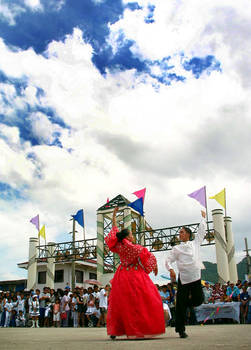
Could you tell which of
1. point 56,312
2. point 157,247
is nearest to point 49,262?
point 157,247

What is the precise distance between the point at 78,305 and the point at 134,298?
9890 mm

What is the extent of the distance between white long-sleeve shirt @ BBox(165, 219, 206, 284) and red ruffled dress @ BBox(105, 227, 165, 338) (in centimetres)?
32

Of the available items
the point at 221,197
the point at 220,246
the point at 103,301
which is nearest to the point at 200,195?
the point at 221,197

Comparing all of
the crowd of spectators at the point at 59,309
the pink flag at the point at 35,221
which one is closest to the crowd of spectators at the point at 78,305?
the crowd of spectators at the point at 59,309

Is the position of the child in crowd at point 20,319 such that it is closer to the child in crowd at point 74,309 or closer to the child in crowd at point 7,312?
the child in crowd at point 7,312

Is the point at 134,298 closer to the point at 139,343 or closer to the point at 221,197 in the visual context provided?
the point at 139,343

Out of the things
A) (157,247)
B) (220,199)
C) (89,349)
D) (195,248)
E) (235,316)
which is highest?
(220,199)

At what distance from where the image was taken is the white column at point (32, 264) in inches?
995

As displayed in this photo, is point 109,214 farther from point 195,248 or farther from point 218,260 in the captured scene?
point 195,248

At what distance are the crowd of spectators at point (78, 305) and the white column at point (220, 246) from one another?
5.32 metres

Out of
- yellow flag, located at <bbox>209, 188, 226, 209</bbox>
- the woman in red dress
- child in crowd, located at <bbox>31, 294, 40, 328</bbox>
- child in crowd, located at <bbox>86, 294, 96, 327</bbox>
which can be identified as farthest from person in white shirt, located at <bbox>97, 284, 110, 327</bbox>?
yellow flag, located at <bbox>209, 188, 226, 209</bbox>

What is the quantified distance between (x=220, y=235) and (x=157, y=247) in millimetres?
4320

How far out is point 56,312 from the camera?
13.9 meters

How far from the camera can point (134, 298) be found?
186 inches
